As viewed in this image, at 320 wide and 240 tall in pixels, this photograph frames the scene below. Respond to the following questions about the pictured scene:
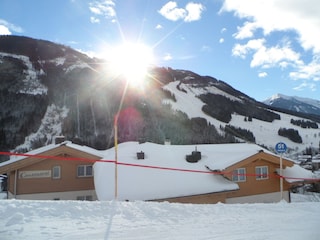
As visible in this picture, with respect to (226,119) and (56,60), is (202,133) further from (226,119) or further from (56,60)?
(56,60)

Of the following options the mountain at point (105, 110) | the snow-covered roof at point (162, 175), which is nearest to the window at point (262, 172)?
the snow-covered roof at point (162, 175)

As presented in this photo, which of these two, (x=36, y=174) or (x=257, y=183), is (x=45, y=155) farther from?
(x=257, y=183)

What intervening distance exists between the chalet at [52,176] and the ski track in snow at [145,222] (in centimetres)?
1338

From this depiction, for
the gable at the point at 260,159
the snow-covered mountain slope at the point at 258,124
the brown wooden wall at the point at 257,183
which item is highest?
the snow-covered mountain slope at the point at 258,124

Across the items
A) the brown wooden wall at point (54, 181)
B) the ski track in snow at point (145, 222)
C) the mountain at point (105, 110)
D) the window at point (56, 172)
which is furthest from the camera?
the mountain at point (105, 110)

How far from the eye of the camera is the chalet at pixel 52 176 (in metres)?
20.8

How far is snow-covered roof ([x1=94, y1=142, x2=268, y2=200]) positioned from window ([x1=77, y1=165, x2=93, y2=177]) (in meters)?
0.82

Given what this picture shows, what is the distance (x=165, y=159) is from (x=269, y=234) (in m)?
16.2

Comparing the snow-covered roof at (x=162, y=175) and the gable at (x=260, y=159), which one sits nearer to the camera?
the snow-covered roof at (x=162, y=175)

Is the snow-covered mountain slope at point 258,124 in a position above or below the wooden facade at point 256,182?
above

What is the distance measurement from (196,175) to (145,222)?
44.6ft

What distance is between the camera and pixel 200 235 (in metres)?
5.67

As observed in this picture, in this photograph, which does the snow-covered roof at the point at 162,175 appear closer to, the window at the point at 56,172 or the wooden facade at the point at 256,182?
the wooden facade at the point at 256,182

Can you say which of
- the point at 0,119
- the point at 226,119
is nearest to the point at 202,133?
the point at 226,119
